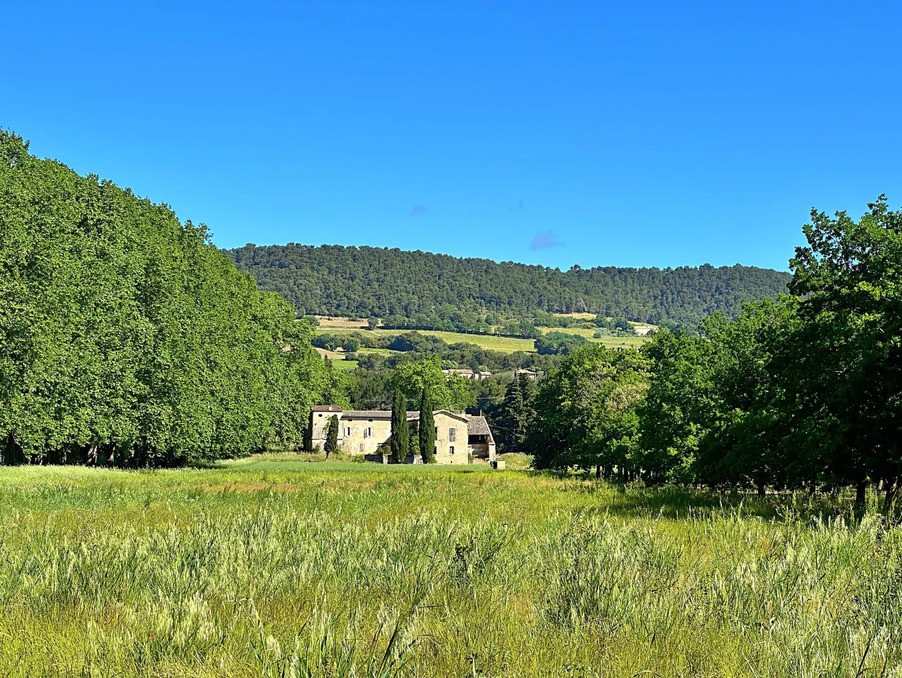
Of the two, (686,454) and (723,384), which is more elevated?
(723,384)

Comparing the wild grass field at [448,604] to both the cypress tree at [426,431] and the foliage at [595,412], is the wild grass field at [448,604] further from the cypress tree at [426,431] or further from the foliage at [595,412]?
the cypress tree at [426,431]

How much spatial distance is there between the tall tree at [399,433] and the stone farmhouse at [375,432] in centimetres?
719

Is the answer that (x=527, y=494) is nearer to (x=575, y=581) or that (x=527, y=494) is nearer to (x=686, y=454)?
(x=686, y=454)

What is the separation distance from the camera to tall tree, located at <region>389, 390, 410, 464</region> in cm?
8938

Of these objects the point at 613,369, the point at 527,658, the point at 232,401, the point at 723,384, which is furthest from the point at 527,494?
the point at 613,369

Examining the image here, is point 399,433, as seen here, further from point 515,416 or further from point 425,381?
point 515,416

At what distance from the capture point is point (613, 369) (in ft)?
213

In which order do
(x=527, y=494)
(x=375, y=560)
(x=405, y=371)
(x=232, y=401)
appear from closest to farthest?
(x=375, y=560)
(x=527, y=494)
(x=232, y=401)
(x=405, y=371)

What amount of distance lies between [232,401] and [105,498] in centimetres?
3027

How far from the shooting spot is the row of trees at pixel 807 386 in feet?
60.2

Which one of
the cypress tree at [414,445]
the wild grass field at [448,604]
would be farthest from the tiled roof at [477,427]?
the wild grass field at [448,604]

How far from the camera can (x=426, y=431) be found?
9225 cm

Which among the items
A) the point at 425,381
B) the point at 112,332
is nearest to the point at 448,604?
the point at 112,332

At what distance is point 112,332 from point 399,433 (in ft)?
181
